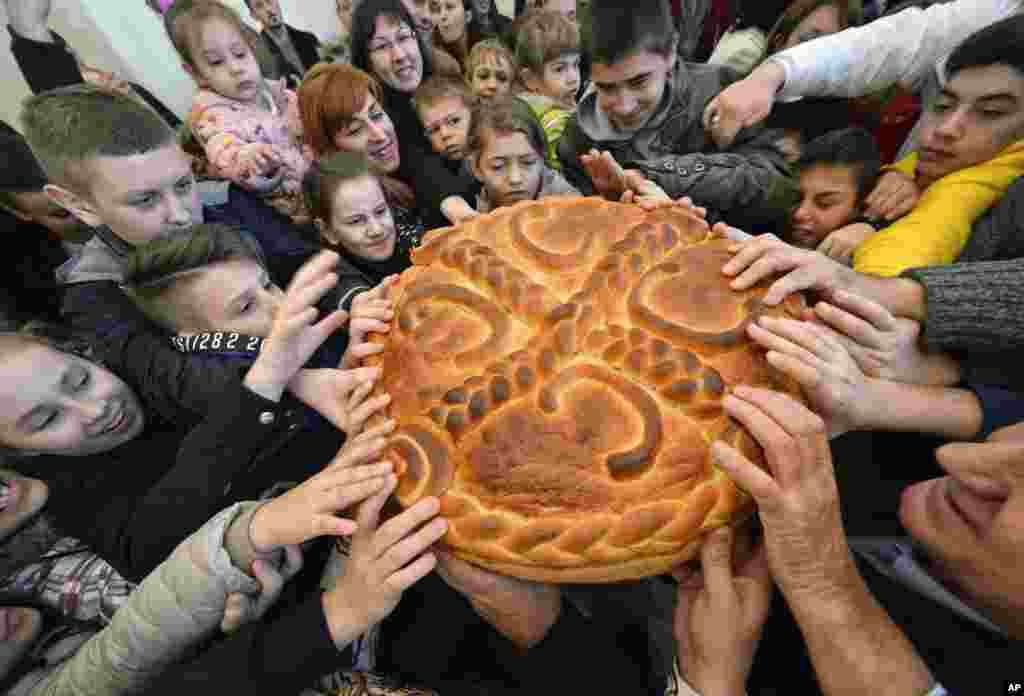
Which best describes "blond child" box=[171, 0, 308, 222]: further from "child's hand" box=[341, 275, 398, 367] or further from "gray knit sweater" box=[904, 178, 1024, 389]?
"gray knit sweater" box=[904, 178, 1024, 389]

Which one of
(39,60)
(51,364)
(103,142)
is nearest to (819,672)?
(51,364)

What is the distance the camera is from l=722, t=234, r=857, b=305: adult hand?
0.94 metres

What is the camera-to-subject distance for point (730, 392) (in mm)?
850

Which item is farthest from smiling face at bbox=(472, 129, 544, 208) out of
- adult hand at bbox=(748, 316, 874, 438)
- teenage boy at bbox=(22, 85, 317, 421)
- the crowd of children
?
adult hand at bbox=(748, 316, 874, 438)

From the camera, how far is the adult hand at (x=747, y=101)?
1737mm

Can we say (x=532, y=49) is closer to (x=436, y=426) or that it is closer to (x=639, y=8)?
(x=639, y=8)

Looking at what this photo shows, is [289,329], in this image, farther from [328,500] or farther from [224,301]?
[328,500]

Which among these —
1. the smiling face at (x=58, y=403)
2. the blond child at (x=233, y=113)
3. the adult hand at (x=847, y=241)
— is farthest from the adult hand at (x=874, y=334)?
the blond child at (x=233, y=113)

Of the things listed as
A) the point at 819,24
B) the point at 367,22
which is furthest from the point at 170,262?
the point at 819,24

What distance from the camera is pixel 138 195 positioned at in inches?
62.9

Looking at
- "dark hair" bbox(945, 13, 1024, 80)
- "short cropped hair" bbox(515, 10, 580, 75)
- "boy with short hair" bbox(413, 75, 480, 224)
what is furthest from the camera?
"short cropped hair" bbox(515, 10, 580, 75)

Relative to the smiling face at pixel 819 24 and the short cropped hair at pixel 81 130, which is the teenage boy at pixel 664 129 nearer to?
the smiling face at pixel 819 24

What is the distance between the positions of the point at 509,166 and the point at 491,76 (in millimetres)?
1774

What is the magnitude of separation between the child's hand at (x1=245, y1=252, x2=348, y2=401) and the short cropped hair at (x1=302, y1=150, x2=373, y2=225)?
86cm
